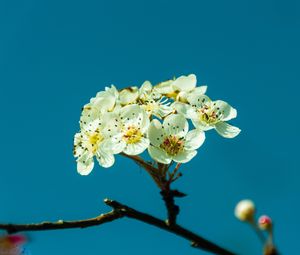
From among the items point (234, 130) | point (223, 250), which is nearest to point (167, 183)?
point (223, 250)

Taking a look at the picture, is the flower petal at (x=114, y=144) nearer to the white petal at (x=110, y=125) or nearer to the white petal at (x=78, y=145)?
the white petal at (x=110, y=125)

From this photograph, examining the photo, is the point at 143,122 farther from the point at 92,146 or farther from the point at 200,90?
the point at 200,90

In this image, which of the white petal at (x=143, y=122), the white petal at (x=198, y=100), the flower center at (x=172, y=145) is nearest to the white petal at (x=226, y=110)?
the white petal at (x=198, y=100)

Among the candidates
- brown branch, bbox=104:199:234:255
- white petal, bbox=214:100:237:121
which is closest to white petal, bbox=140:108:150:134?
white petal, bbox=214:100:237:121

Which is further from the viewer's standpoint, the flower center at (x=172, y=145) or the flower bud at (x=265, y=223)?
the flower center at (x=172, y=145)

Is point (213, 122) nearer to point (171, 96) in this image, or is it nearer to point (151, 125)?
point (171, 96)

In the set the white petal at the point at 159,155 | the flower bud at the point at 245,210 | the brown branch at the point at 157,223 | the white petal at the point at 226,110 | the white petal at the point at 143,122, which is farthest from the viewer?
the white petal at the point at 226,110
